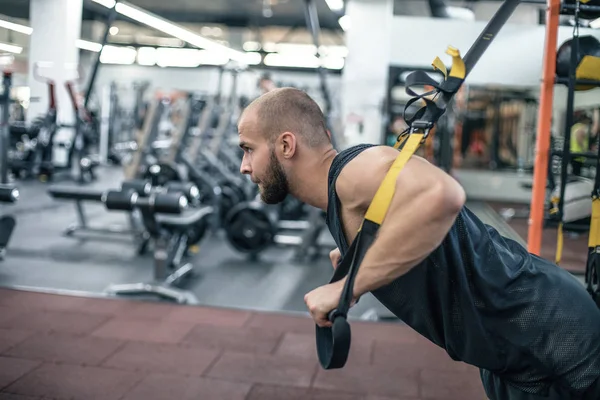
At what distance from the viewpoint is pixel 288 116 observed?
3.47 ft

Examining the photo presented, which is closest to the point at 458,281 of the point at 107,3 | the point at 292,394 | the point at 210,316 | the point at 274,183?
the point at 274,183

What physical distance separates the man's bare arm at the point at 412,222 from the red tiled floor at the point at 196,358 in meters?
1.57

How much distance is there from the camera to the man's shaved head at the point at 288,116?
1.06 m

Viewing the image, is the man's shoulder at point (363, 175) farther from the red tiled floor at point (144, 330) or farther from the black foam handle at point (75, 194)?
the black foam handle at point (75, 194)

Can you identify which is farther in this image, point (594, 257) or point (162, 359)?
point (162, 359)

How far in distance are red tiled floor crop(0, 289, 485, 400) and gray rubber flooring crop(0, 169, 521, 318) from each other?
322 millimetres

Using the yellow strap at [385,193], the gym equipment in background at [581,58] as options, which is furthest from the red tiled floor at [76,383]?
the gym equipment in background at [581,58]

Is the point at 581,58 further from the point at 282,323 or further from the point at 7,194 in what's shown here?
the point at 7,194

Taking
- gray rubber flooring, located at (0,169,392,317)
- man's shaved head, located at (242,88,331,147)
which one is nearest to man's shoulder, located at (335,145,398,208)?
man's shaved head, located at (242,88,331,147)

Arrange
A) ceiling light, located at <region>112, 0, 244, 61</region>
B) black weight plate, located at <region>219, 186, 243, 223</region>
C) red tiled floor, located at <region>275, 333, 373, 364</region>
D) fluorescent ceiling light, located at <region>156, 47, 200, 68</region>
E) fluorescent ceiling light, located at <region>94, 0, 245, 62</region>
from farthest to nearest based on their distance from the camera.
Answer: fluorescent ceiling light, located at <region>156, 47, 200, 68</region> → ceiling light, located at <region>112, 0, 244, 61</region> → fluorescent ceiling light, located at <region>94, 0, 245, 62</region> → black weight plate, located at <region>219, 186, 243, 223</region> → red tiled floor, located at <region>275, 333, 373, 364</region>

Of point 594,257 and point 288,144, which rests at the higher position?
point 288,144

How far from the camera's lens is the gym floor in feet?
7.85

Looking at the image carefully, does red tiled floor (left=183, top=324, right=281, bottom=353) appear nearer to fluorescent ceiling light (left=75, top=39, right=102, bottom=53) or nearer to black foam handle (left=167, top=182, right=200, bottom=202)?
black foam handle (left=167, top=182, right=200, bottom=202)

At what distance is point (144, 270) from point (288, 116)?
Answer: 11.5ft
